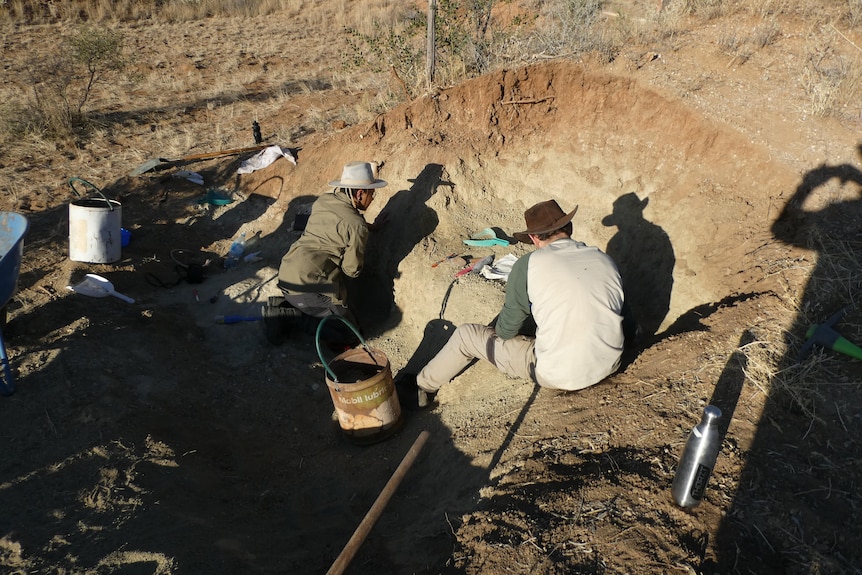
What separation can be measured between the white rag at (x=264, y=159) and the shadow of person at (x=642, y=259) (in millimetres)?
4930

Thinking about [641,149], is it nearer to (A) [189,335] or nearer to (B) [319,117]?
(A) [189,335]

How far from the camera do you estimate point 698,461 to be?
8.12 ft

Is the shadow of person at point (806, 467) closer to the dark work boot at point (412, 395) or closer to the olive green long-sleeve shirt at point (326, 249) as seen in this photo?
the dark work boot at point (412, 395)

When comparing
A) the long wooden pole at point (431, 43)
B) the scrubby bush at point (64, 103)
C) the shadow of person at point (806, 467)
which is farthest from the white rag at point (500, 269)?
the scrubby bush at point (64, 103)

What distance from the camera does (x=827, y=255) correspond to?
398cm

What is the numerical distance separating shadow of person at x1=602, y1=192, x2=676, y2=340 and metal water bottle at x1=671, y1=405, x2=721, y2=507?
1.99 metres

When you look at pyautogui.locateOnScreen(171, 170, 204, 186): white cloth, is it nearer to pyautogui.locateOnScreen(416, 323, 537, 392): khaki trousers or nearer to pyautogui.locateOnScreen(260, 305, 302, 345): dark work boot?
pyautogui.locateOnScreen(260, 305, 302, 345): dark work boot

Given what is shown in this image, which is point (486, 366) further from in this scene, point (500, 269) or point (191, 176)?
point (191, 176)

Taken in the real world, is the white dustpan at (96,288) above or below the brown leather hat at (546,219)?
below

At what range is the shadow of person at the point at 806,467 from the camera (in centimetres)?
241

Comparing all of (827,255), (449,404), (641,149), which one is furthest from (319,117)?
(827,255)

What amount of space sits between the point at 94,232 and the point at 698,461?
6.43 metres

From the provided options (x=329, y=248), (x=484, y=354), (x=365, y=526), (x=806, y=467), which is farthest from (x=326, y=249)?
(x=806, y=467)

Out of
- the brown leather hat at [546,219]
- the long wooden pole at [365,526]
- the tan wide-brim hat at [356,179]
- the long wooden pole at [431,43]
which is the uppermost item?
the long wooden pole at [431,43]
